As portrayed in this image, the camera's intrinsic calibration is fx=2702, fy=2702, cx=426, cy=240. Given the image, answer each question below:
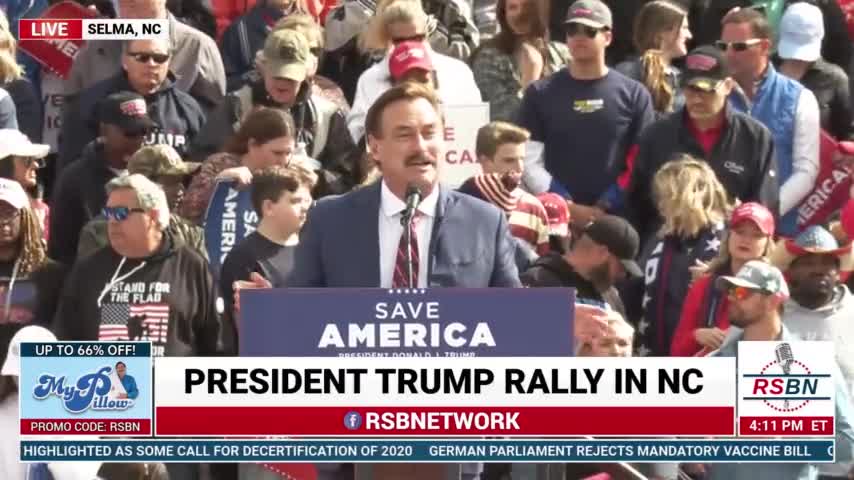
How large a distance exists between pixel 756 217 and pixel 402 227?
3.29 meters

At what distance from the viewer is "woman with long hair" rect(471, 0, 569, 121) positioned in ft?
45.5

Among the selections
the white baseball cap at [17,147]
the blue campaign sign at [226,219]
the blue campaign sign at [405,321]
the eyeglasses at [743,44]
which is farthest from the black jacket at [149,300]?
the eyeglasses at [743,44]

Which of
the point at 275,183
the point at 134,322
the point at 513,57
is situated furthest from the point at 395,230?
the point at 513,57

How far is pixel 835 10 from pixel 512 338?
7.02 meters

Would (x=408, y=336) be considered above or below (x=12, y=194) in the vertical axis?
below

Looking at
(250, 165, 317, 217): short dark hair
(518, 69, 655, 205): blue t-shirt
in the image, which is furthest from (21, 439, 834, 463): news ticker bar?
(518, 69, 655, 205): blue t-shirt

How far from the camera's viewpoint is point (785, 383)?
898cm

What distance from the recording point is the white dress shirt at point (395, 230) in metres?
8.72

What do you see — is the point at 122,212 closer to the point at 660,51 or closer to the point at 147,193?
the point at 147,193

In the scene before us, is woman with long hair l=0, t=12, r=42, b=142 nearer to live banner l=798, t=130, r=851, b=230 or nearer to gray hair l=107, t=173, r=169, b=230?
gray hair l=107, t=173, r=169, b=230

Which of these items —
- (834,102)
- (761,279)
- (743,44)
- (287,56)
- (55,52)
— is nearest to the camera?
→ (761,279)

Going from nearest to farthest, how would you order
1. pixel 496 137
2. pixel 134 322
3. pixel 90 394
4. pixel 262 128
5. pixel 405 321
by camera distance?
1. pixel 405 321
2. pixel 90 394
3. pixel 134 322
4. pixel 262 128
5. pixel 496 137

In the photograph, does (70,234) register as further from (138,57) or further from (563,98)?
(563,98)

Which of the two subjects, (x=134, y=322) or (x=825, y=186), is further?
(x=825, y=186)
